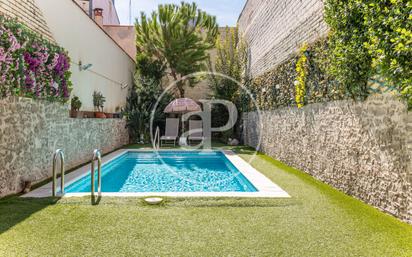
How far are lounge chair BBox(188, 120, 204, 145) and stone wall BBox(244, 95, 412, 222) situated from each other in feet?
22.5

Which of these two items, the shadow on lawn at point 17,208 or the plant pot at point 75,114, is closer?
the shadow on lawn at point 17,208

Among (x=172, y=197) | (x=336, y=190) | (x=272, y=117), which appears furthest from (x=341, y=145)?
(x=272, y=117)

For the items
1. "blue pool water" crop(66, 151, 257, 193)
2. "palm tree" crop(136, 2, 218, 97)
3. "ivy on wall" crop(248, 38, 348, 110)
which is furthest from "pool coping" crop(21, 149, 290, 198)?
"palm tree" crop(136, 2, 218, 97)

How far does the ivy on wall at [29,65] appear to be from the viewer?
13.8 ft

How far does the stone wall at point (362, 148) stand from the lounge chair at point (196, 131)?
22.5ft

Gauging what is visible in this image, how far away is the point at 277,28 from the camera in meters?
8.80

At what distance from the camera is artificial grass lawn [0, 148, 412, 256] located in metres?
2.70

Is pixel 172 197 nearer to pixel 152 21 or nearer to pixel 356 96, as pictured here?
pixel 356 96

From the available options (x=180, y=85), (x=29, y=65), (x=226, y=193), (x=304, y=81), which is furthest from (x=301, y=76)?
(x=180, y=85)

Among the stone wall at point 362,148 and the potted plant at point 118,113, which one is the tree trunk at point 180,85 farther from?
the stone wall at point 362,148

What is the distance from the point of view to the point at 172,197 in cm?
432

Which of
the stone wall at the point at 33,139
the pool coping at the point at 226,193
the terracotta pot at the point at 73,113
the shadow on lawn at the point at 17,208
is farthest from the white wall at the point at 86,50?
the shadow on lawn at the point at 17,208

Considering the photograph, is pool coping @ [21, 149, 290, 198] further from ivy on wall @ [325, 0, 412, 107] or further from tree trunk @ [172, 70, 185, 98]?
tree trunk @ [172, 70, 185, 98]

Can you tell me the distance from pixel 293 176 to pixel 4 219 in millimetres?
4807
